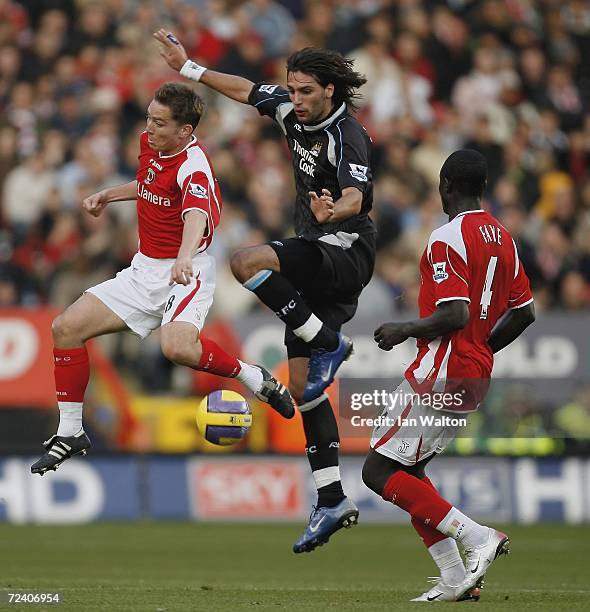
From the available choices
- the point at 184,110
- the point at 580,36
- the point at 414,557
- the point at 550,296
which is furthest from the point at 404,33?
the point at 184,110

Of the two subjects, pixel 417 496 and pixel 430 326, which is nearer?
pixel 430 326

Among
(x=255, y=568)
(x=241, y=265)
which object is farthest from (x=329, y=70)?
(x=255, y=568)

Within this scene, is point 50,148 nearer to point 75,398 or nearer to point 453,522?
point 75,398

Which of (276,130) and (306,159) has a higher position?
(276,130)

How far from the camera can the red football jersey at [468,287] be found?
887 cm

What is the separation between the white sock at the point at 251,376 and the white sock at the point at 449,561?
159 cm

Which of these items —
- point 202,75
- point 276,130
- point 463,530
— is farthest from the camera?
point 276,130

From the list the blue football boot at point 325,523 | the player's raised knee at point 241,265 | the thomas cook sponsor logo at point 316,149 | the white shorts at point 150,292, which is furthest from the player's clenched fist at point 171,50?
the blue football boot at point 325,523

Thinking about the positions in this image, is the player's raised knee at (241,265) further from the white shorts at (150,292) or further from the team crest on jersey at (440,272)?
the team crest on jersey at (440,272)

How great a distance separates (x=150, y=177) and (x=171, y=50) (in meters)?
0.94

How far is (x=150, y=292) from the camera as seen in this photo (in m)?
10.1

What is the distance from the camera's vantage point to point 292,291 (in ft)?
31.8

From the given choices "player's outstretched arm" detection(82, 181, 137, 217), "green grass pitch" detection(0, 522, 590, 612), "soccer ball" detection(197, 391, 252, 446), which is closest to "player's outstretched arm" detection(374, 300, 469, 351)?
"soccer ball" detection(197, 391, 252, 446)

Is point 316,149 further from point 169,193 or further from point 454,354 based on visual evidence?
point 454,354
